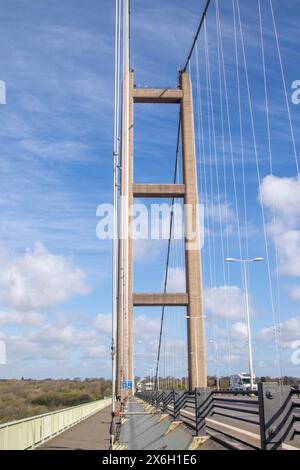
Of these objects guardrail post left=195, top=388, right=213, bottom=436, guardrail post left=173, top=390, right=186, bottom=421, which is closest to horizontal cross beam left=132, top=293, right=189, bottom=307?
guardrail post left=173, top=390, right=186, bottom=421

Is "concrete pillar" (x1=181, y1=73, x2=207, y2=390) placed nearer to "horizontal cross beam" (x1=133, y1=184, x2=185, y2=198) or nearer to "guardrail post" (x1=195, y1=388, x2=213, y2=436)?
"horizontal cross beam" (x1=133, y1=184, x2=185, y2=198)

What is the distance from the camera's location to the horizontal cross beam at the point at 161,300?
35656 millimetres

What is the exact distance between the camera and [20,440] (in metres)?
10.6

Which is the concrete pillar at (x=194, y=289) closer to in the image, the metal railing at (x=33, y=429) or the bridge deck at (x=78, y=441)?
the metal railing at (x=33, y=429)

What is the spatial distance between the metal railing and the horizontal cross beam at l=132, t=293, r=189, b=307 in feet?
57.0

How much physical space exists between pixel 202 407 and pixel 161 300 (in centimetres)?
2967

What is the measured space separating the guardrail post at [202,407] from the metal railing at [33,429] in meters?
3.75

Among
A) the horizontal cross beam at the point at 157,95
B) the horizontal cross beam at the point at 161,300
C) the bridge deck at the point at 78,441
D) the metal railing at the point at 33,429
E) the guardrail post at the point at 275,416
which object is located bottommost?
the bridge deck at the point at 78,441

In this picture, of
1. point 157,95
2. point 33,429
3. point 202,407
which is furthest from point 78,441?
point 157,95

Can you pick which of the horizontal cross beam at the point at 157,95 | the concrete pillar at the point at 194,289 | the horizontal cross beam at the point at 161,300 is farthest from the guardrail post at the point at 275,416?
the horizontal cross beam at the point at 157,95

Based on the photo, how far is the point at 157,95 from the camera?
137 ft

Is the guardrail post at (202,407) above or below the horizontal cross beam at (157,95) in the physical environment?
below
